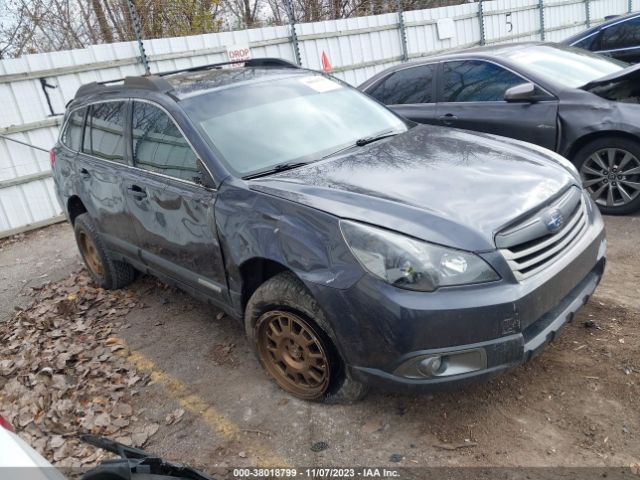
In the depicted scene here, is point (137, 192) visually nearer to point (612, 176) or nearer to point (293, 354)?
point (293, 354)

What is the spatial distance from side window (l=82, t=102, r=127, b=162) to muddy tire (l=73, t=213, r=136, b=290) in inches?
27.7

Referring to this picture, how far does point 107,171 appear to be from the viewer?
165 inches

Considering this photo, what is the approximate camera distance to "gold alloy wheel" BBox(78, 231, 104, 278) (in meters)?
4.93

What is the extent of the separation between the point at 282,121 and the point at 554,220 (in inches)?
70.6

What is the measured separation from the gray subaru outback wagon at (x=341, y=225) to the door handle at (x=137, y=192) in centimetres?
2

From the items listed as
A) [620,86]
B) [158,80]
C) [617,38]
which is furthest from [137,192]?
[617,38]

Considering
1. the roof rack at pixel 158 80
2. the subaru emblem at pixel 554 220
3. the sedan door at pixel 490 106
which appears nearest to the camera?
the subaru emblem at pixel 554 220

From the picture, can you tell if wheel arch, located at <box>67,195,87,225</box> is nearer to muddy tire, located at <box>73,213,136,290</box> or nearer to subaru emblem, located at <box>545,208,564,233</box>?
muddy tire, located at <box>73,213,136,290</box>

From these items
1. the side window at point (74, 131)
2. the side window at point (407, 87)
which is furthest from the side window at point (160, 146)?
the side window at point (407, 87)

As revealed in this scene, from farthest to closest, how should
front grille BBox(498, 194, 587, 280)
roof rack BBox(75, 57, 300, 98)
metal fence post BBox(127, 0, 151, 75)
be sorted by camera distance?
metal fence post BBox(127, 0, 151, 75) < roof rack BBox(75, 57, 300, 98) < front grille BBox(498, 194, 587, 280)

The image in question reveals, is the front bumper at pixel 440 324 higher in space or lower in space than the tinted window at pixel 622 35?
lower

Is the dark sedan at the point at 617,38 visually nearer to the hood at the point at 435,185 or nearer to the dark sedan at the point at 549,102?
the dark sedan at the point at 549,102

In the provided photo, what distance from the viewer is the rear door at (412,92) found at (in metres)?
5.95

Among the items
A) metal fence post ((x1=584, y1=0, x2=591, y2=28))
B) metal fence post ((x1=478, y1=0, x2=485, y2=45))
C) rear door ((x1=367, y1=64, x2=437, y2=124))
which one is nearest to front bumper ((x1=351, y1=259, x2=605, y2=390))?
rear door ((x1=367, y1=64, x2=437, y2=124))
